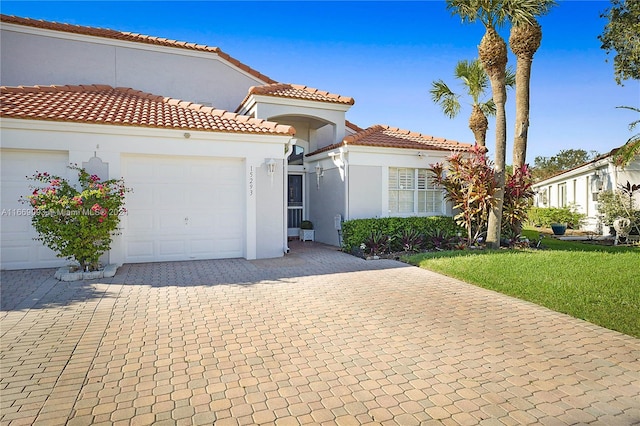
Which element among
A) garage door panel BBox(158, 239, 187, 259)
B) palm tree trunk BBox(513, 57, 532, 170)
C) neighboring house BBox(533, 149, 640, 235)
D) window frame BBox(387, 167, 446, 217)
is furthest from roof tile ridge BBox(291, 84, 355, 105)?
neighboring house BBox(533, 149, 640, 235)

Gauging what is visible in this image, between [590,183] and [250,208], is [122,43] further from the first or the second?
[590,183]

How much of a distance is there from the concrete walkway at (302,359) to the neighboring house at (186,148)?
3458 mm

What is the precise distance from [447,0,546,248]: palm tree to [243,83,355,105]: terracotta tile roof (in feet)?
16.7

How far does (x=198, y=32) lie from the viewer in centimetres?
1839

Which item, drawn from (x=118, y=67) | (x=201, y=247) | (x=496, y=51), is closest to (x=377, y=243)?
(x=201, y=247)

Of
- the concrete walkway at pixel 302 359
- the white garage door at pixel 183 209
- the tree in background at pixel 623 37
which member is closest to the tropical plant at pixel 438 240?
the concrete walkway at pixel 302 359

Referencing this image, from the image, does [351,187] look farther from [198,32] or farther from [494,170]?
[198,32]

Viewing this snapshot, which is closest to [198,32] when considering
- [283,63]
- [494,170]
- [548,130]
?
[283,63]

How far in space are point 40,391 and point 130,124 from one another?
8.29 meters

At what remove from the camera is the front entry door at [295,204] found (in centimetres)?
1764

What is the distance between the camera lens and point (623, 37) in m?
18.4

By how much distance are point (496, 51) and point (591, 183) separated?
12.9 meters

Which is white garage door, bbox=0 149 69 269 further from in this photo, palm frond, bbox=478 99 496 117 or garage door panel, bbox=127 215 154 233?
palm frond, bbox=478 99 496 117

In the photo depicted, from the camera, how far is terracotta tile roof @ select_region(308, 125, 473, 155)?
47.2 feet
